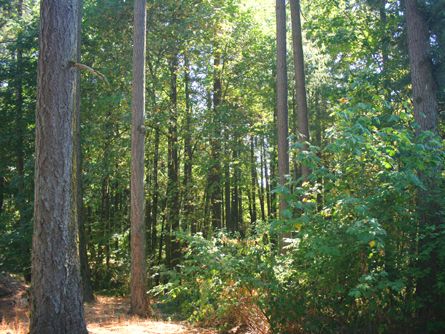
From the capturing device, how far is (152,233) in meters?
22.2

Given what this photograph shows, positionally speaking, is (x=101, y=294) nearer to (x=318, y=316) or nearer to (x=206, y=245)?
(x=206, y=245)

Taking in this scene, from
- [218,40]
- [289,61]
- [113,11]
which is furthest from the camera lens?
[289,61]

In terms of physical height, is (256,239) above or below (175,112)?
below

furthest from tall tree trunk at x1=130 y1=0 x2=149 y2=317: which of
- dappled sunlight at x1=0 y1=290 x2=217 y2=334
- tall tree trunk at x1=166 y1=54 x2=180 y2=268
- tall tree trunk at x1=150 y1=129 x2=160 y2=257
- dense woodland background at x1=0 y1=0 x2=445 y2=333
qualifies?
tall tree trunk at x1=150 y1=129 x2=160 y2=257

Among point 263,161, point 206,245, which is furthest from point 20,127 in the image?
point 263,161

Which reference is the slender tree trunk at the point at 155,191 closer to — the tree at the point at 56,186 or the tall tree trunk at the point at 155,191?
the tall tree trunk at the point at 155,191

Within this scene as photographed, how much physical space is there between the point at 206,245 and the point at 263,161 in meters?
21.8

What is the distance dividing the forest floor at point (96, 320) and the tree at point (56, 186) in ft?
5.46

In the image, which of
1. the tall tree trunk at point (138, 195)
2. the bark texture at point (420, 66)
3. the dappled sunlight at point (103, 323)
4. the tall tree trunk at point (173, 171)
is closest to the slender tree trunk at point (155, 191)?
the tall tree trunk at point (173, 171)

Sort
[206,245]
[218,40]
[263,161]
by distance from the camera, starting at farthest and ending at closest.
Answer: [263,161] → [218,40] → [206,245]

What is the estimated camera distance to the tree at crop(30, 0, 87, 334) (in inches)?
228

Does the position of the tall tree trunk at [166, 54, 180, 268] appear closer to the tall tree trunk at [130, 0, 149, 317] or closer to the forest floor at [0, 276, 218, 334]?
the forest floor at [0, 276, 218, 334]

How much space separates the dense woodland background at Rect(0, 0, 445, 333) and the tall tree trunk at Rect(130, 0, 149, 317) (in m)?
0.78

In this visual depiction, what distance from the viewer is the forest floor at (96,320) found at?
8.27 metres
